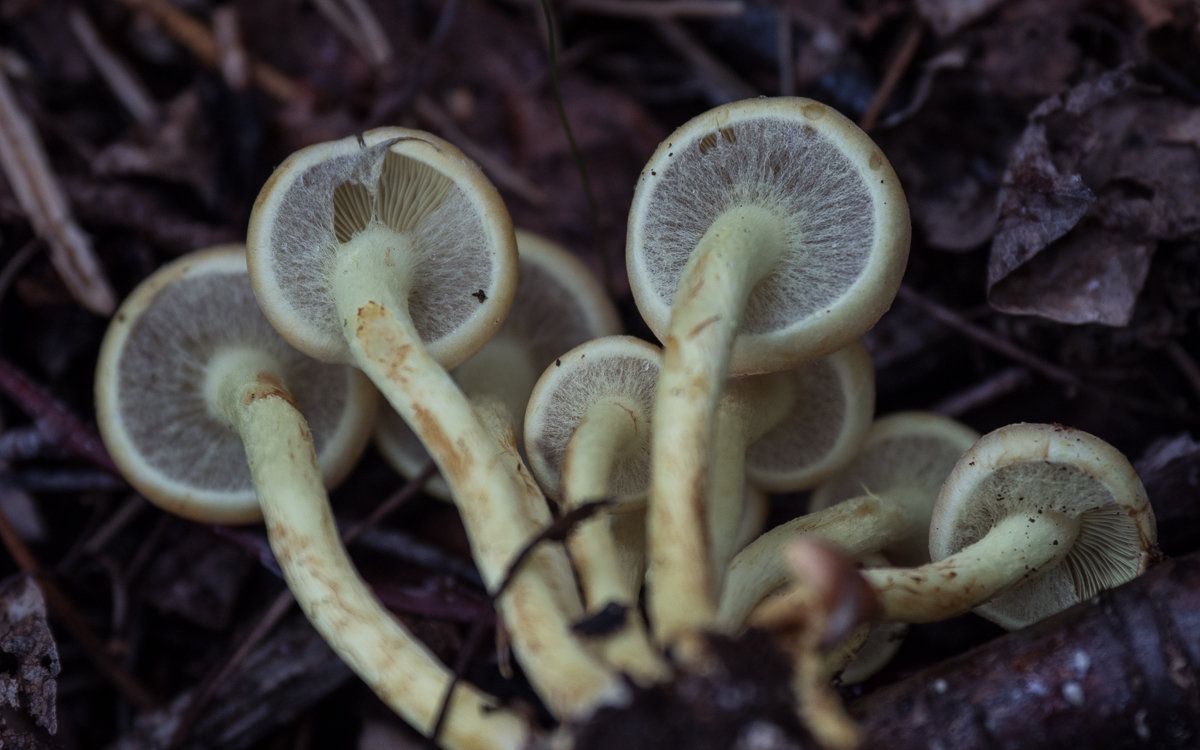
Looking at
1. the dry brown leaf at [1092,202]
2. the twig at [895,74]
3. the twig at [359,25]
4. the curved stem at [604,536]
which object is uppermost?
the twig at [359,25]

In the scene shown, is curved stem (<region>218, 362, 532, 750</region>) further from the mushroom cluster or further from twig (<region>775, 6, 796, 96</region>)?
twig (<region>775, 6, 796, 96</region>)

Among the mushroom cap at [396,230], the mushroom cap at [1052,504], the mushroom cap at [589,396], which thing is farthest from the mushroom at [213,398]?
the mushroom cap at [1052,504]

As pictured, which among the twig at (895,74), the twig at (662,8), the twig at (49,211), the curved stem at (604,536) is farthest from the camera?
the twig at (662,8)

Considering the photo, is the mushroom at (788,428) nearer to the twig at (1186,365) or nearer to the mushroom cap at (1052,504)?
the mushroom cap at (1052,504)

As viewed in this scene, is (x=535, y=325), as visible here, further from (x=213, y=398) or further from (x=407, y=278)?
(x=213, y=398)

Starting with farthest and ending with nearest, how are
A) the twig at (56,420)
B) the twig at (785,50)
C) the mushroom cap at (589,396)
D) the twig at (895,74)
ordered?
the twig at (785,50)
the twig at (895,74)
the twig at (56,420)
the mushroom cap at (589,396)

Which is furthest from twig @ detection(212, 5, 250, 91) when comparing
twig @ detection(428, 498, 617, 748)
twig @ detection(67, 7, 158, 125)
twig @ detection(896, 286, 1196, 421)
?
twig @ detection(896, 286, 1196, 421)

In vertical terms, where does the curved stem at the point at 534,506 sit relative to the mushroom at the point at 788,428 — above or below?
above
